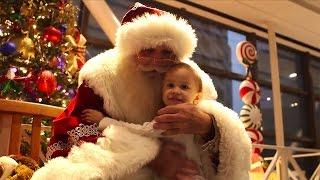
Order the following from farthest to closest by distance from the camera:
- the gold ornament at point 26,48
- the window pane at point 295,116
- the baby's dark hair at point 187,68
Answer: the window pane at point 295,116 < the gold ornament at point 26,48 < the baby's dark hair at point 187,68

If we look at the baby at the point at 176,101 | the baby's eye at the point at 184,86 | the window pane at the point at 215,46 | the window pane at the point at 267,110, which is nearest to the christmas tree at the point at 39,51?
the baby at the point at 176,101

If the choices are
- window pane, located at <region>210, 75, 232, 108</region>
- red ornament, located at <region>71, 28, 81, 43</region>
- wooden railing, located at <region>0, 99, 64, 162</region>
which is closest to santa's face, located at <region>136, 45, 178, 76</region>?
wooden railing, located at <region>0, 99, 64, 162</region>

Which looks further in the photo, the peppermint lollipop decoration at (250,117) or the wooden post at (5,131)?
the peppermint lollipop decoration at (250,117)

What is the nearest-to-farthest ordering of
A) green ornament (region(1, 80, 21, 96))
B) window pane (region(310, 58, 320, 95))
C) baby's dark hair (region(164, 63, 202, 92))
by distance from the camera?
baby's dark hair (region(164, 63, 202, 92)) → green ornament (region(1, 80, 21, 96)) → window pane (region(310, 58, 320, 95))

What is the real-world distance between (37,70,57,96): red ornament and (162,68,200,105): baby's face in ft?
5.01

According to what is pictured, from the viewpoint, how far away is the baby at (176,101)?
1319 mm

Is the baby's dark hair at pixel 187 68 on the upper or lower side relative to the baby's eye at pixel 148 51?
lower

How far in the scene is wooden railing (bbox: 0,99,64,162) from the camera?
2041 millimetres

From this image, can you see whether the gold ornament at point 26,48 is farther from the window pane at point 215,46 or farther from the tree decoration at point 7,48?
the window pane at point 215,46

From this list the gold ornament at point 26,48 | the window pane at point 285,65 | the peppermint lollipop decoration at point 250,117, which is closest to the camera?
the gold ornament at point 26,48

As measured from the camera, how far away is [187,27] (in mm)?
1563

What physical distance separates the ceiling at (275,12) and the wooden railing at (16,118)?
306 cm

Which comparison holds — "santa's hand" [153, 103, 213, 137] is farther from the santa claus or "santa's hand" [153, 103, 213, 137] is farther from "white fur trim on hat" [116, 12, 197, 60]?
"white fur trim on hat" [116, 12, 197, 60]

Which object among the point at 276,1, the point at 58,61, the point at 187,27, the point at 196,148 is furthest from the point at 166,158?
the point at 276,1
